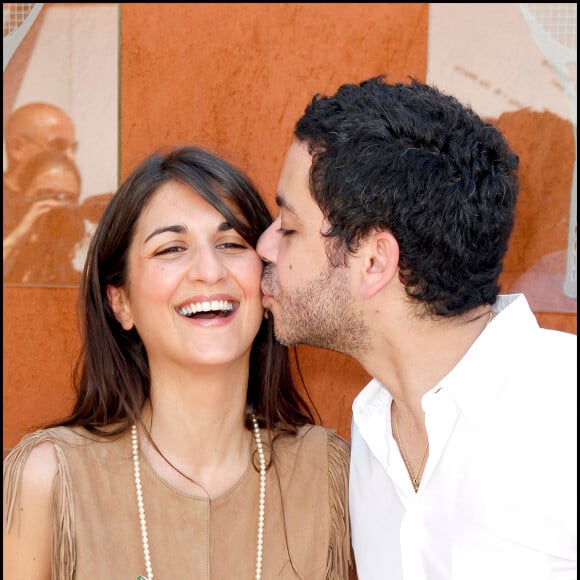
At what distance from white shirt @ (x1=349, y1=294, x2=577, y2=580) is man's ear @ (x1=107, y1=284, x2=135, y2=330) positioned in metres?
0.89

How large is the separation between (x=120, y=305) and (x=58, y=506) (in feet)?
2.10

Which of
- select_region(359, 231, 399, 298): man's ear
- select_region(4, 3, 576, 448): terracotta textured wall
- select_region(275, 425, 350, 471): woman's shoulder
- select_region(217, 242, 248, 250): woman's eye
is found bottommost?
select_region(275, 425, 350, 471): woman's shoulder

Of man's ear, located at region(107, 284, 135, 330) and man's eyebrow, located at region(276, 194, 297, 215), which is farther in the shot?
man's ear, located at region(107, 284, 135, 330)

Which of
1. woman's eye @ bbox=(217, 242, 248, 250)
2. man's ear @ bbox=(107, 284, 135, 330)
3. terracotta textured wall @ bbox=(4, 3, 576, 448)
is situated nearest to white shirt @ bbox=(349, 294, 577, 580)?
woman's eye @ bbox=(217, 242, 248, 250)

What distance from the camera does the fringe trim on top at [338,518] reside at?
2605 mm

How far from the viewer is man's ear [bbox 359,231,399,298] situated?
2369mm

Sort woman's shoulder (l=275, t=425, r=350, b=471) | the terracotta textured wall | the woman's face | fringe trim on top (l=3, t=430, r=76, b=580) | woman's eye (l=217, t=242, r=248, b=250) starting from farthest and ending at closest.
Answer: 1. the terracotta textured wall
2. woman's shoulder (l=275, t=425, r=350, b=471)
3. woman's eye (l=217, t=242, r=248, b=250)
4. the woman's face
5. fringe trim on top (l=3, t=430, r=76, b=580)

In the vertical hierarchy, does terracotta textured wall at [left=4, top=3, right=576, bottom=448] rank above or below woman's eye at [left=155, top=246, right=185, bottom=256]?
above

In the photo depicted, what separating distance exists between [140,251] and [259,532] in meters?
0.89

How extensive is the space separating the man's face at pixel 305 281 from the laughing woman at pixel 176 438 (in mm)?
132

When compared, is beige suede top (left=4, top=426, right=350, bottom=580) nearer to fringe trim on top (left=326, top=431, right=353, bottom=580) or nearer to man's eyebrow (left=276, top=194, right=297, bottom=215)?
fringe trim on top (left=326, top=431, right=353, bottom=580)

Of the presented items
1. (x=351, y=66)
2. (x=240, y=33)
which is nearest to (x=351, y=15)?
(x=351, y=66)

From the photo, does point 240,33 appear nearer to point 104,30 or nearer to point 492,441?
point 104,30

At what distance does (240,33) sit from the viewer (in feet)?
11.5
